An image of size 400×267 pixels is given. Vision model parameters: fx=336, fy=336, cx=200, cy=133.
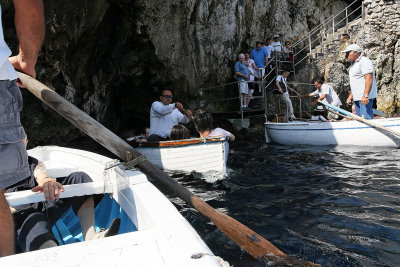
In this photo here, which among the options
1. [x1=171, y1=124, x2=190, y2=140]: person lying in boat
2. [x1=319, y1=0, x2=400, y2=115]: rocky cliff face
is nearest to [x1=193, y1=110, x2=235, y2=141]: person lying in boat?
[x1=171, y1=124, x2=190, y2=140]: person lying in boat

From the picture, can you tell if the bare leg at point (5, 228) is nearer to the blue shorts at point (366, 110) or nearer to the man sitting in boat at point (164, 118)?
the man sitting in boat at point (164, 118)

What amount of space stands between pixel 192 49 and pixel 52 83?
18.6ft

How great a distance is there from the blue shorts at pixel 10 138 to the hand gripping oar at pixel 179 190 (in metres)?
1.32

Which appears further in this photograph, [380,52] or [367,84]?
[380,52]

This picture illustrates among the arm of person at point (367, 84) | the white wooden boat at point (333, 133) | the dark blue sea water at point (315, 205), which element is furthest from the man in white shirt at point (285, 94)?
the dark blue sea water at point (315, 205)

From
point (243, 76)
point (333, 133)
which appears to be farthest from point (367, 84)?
point (243, 76)

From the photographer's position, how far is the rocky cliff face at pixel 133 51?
8.03m

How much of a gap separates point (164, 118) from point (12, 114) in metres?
6.03

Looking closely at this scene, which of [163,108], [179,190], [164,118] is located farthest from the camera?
[164,118]

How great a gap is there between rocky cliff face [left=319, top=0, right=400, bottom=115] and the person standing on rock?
48.2 ft

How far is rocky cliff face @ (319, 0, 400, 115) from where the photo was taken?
15141mm

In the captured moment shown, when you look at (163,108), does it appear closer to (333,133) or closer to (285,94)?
(333,133)

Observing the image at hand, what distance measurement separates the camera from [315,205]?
448cm

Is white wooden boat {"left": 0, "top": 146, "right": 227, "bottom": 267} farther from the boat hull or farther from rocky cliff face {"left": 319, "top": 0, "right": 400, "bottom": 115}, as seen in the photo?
rocky cliff face {"left": 319, "top": 0, "right": 400, "bottom": 115}
